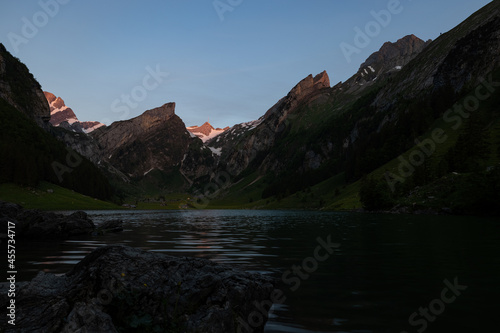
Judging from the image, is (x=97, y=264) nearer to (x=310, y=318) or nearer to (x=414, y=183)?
(x=310, y=318)

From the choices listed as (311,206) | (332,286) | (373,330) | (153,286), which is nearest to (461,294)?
(332,286)

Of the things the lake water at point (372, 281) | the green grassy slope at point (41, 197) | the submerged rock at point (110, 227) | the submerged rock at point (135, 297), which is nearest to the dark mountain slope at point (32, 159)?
the green grassy slope at point (41, 197)

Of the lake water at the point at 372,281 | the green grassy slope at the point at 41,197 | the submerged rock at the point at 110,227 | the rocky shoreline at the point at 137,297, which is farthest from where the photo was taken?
the green grassy slope at the point at 41,197

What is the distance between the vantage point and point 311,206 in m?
194

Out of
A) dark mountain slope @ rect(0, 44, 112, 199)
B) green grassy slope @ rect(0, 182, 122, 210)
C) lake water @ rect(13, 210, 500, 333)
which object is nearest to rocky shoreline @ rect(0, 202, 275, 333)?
lake water @ rect(13, 210, 500, 333)

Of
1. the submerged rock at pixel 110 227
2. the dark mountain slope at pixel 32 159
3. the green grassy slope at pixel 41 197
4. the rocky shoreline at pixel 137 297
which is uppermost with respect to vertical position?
the dark mountain slope at pixel 32 159

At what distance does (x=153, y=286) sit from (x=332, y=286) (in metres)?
8.29

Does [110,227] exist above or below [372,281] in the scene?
above

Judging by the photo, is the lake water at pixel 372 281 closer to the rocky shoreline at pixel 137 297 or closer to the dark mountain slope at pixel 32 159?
the rocky shoreline at pixel 137 297

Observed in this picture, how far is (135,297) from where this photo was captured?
29.3ft

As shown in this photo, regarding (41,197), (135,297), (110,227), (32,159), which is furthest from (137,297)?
(32,159)

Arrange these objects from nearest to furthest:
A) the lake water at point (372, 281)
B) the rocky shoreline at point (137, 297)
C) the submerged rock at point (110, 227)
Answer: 1. the rocky shoreline at point (137, 297)
2. the lake water at point (372, 281)
3. the submerged rock at point (110, 227)

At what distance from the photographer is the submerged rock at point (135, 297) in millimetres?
7707

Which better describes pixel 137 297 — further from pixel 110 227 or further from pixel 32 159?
pixel 32 159
